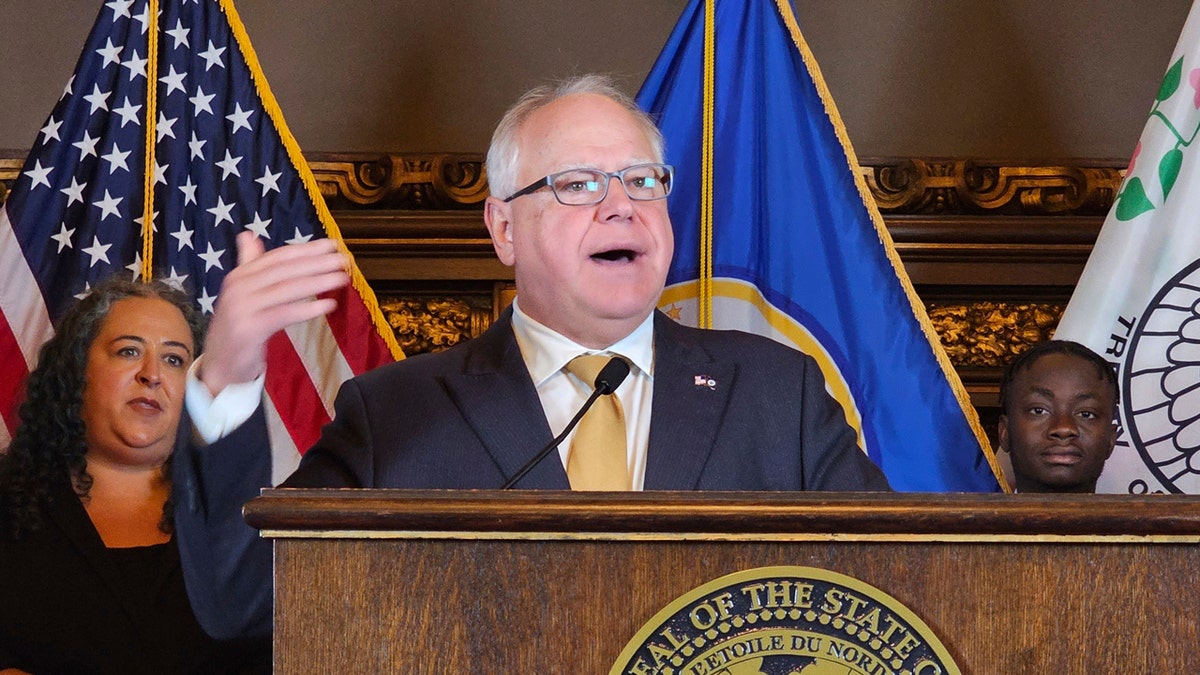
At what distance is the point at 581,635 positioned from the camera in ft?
3.78

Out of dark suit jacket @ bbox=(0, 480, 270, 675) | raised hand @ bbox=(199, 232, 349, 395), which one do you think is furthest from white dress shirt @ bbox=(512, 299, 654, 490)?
dark suit jacket @ bbox=(0, 480, 270, 675)

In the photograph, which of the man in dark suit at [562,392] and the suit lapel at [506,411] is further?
the suit lapel at [506,411]

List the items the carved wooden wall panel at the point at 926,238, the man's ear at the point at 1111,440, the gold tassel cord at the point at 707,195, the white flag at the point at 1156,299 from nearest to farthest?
the man's ear at the point at 1111,440 → the white flag at the point at 1156,299 → the gold tassel cord at the point at 707,195 → the carved wooden wall panel at the point at 926,238

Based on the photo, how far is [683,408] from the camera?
185 cm

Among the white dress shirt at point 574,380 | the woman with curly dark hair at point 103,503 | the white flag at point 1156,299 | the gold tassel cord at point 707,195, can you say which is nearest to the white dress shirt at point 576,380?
the white dress shirt at point 574,380

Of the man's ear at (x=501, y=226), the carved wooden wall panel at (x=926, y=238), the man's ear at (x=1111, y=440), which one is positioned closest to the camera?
the man's ear at (x=501, y=226)

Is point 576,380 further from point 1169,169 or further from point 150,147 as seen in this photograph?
point 1169,169

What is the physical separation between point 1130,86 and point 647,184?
211cm

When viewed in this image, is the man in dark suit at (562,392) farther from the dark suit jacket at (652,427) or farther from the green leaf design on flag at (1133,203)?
the green leaf design on flag at (1133,203)

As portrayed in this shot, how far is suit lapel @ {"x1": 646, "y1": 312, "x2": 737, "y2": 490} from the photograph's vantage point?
1785mm

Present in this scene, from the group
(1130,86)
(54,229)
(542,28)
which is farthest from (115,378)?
(1130,86)

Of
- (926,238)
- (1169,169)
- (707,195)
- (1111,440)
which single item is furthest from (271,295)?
(926,238)

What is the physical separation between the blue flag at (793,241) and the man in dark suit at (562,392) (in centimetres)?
99

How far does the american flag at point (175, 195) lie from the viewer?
2996 millimetres
